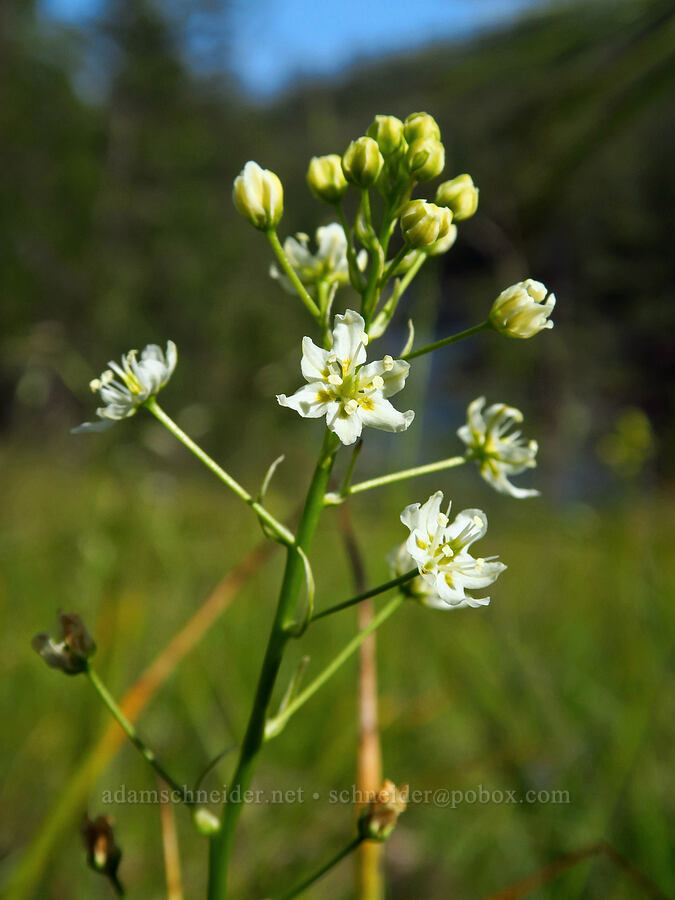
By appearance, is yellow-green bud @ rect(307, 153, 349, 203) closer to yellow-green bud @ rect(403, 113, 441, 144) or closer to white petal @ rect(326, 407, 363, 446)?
yellow-green bud @ rect(403, 113, 441, 144)

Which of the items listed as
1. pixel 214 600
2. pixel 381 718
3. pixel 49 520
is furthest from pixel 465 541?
pixel 49 520

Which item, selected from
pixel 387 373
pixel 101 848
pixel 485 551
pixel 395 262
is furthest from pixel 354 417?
pixel 485 551

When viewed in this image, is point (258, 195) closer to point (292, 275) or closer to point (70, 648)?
point (292, 275)

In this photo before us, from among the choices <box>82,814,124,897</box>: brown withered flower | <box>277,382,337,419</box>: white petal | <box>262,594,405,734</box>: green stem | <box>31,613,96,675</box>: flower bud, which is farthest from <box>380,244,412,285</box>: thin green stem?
<box>82,814,124,897</box>: brown withered flower

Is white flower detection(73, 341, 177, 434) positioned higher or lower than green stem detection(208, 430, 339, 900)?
higher

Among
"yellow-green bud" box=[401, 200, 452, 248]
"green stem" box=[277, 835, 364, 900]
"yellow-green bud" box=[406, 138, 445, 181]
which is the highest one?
"yellow-green bud" box=[406, 138, 445, 181]

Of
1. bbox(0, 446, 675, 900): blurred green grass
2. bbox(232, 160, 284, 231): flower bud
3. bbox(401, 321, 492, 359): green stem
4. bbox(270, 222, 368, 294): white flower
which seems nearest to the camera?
bbox(401, 321, 492, 359): green stem

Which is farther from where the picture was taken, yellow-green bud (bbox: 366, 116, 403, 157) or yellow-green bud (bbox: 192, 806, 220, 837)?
yellow-green bud (bbox: 366, 116, 403, 157)
